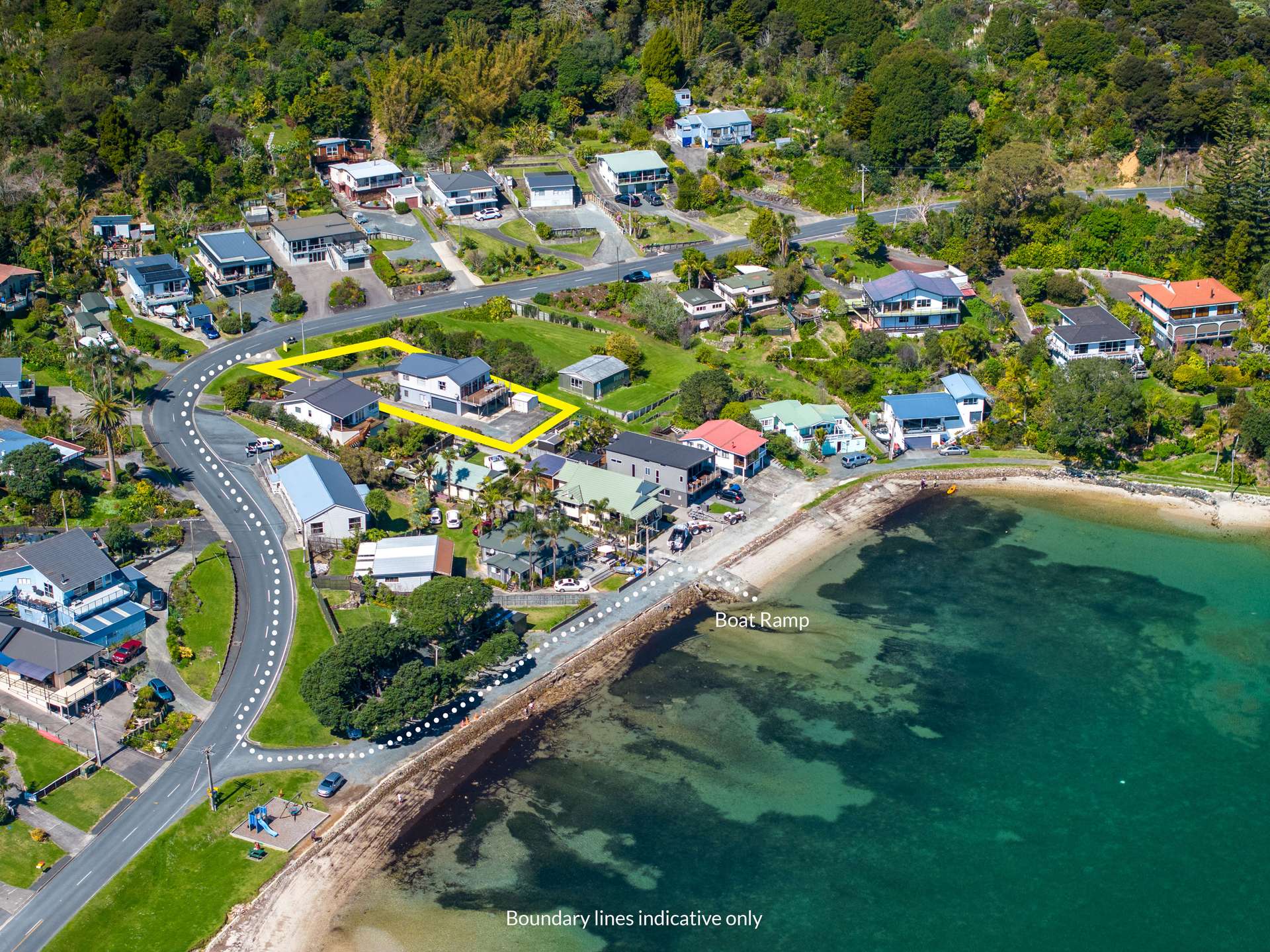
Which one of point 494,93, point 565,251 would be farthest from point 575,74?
point 565,251

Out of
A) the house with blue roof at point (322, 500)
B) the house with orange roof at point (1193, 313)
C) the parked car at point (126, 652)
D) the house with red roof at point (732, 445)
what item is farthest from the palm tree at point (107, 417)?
the house with orange roof at point (1193, 313)

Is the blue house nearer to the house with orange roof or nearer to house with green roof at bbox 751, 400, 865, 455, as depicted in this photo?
house with green roof at bbox 751, 400, 865, 455

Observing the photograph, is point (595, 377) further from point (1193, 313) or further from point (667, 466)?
point (1193, 313)

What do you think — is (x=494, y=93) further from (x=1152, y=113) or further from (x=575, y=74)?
(x=1152, y=113)

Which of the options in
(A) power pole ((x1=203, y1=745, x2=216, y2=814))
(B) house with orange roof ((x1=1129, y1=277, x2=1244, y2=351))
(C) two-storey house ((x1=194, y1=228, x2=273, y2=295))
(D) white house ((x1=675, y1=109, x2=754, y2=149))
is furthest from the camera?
(D) white house ((x1=675, y1=109, x2=754, y2=149))

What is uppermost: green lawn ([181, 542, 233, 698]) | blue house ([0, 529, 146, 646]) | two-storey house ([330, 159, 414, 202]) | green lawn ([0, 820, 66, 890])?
two-storey house ([330, 159, 414, 202])

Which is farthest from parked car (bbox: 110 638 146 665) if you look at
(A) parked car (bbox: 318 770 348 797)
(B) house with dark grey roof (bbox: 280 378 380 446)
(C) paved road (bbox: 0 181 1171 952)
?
(B) house with dark grey roof (bbox: 280 378 380 446)

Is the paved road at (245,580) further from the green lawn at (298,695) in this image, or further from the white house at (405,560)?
the white house at (405,560)

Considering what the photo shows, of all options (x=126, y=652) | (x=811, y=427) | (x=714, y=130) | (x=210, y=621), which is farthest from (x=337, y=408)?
(x=714, y=130)
